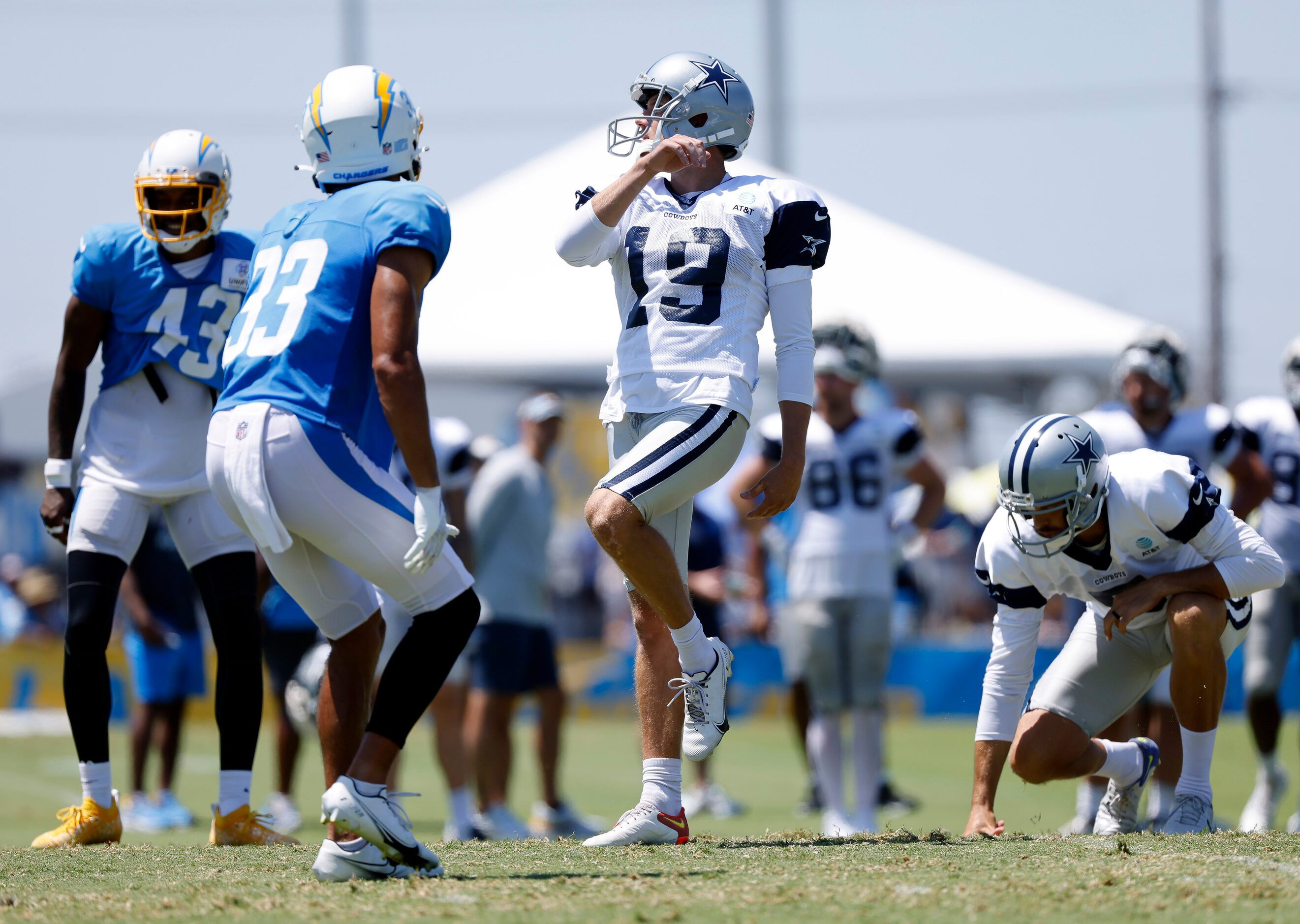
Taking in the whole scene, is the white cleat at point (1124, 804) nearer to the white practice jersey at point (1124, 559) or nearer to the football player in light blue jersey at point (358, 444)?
the white practice jersey at point (1124, 559)

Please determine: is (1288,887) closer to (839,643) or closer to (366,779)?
(366,779)

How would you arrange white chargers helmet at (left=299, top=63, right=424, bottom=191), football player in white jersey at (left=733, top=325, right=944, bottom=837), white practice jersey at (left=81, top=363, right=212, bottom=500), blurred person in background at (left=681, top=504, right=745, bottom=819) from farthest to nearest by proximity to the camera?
1. blurred person in background at (left=681, top=504, right=745, bottom=819)
2. football player in white jersey at (left=733, top=325, right=944, bottom=837)
3. white practice jersey at (left=81, top=363, right=212, bottom=500)
4. white chargers helmet at (left=299, top=63, right=424, bottom=191)

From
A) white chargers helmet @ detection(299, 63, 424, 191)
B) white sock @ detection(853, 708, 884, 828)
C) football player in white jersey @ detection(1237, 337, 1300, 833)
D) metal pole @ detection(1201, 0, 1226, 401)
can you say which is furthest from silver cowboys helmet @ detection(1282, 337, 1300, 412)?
metal pole @ detection(1201, 0, 1226, 401)

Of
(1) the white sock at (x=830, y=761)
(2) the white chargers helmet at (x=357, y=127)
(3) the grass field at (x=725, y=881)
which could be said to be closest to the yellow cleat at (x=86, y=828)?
(3) the grass field at (x=725, y=881)

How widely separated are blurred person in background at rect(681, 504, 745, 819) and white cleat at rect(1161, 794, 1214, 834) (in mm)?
4229

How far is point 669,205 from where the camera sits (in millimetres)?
4777

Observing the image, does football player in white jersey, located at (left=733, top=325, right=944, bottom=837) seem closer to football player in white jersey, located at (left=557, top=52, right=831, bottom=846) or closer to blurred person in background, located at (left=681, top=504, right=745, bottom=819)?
blurred person in background, located at (left=681, top=504, right=745, bottom=819)

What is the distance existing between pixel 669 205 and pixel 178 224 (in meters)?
1.87

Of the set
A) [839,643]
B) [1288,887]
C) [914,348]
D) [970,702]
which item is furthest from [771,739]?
[1288,887]

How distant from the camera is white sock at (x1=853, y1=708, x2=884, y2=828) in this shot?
7492mm

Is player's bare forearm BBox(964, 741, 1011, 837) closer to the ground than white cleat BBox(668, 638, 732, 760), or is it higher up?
closer to the ground

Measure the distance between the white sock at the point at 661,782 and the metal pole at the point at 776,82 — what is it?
21.9m

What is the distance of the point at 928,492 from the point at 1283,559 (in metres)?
1.95

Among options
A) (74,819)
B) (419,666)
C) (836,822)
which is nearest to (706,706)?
(419,666)
